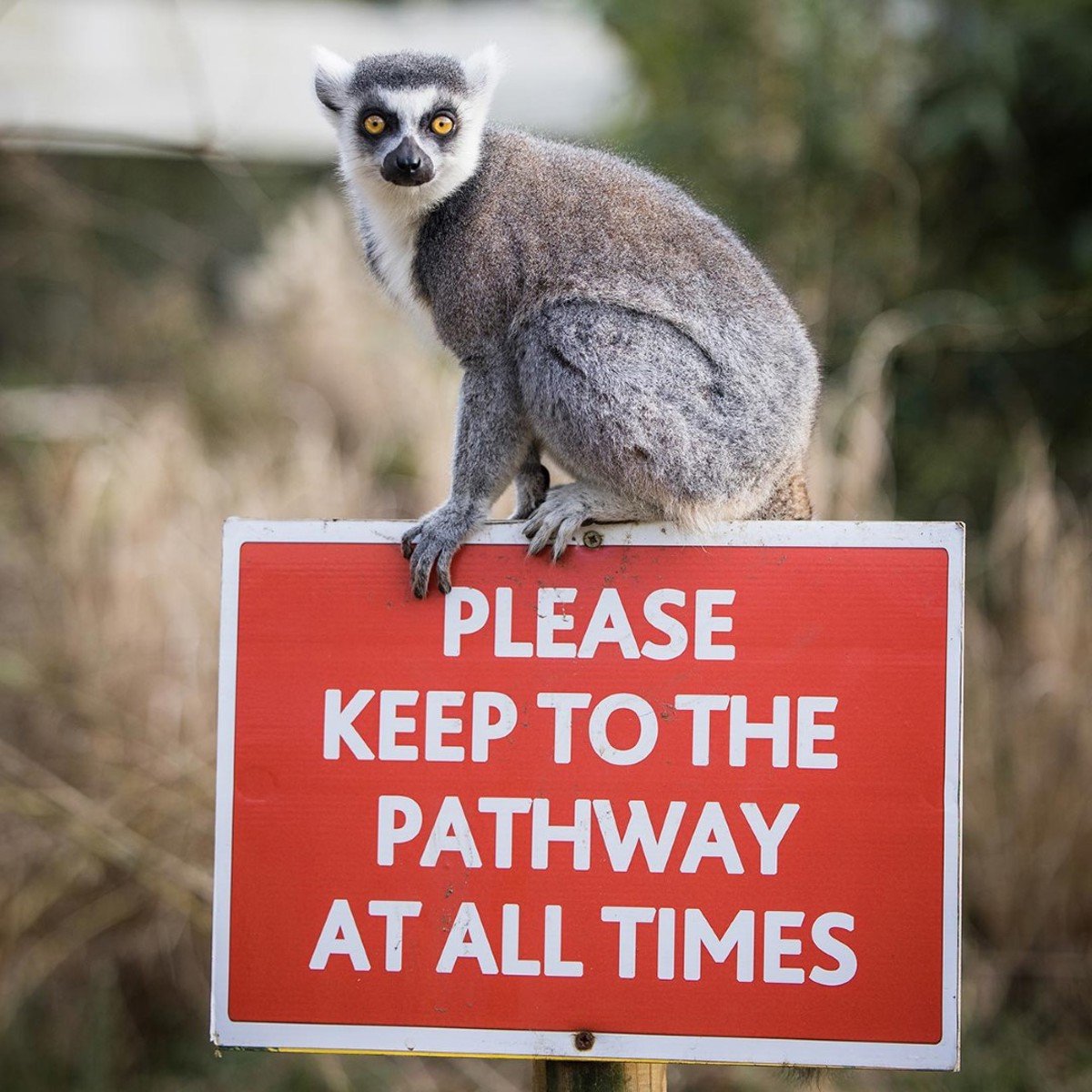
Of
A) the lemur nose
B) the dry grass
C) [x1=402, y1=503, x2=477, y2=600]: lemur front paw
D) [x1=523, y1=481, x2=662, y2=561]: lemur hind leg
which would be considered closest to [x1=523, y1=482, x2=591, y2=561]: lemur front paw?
[x1=523, y1=481, x2=662, y2=561]: lemur hind leg

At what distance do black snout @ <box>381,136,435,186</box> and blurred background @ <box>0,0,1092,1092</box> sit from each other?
1.50 feet

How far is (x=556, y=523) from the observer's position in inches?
92.1

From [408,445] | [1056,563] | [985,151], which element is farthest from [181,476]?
[985,151]

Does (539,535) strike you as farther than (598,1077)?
Yes

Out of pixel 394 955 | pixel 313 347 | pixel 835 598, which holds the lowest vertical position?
pixel 394 955

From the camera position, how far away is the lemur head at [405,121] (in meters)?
3.13

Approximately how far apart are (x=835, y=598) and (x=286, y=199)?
11204 mm

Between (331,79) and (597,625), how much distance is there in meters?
1.91

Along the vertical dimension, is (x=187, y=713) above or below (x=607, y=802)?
above

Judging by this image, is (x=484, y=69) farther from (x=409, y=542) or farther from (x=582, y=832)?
(x=582, y=832)

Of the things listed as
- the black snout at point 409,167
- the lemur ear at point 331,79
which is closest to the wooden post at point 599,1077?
the black snout at point 409,167

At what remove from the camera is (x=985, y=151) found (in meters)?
7.93

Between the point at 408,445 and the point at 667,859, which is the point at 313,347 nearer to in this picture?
the point at 408,445

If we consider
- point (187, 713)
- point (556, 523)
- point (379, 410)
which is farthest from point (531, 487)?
point (379, 410)
